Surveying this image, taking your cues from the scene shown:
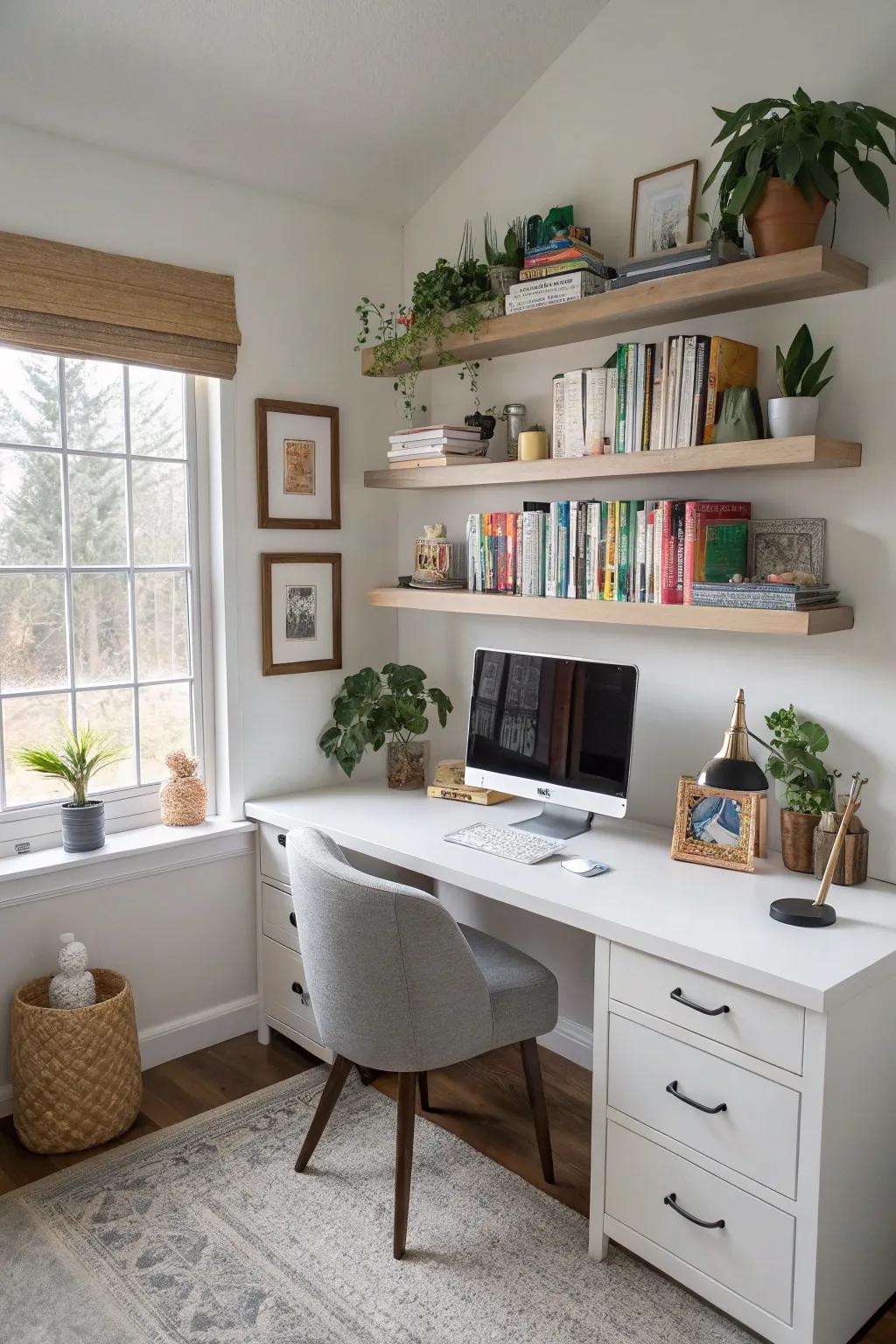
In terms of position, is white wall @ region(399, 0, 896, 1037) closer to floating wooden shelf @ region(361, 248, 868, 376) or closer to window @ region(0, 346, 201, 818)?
floating wooden shelf @ region(361, 248, 868, 376)

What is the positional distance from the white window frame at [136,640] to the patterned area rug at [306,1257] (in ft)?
2.69

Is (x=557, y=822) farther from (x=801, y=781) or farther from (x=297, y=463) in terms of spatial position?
(x=297, y=463)

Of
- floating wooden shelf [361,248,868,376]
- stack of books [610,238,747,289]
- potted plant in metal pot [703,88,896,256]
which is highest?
potted plant in metal pot [703,88,896,256]

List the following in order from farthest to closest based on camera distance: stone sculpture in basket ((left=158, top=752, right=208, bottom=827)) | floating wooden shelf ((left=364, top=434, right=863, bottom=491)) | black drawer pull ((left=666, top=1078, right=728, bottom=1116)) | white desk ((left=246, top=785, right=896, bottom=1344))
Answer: stone sculpture in basket ((left=158, top=752, right=208, bottom=827)) < floating wooden shelf ((left=364, top=434, right=863, bottom=491)) < black drawer pull ((left=666, top=1078, right=728, bottom=1116)) < white desk ((left=246, top=785, right=896, bottom=1344))

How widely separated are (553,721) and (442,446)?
0.84 m

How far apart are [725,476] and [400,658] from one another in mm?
1321

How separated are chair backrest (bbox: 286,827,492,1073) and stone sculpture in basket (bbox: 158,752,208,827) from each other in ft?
2.62

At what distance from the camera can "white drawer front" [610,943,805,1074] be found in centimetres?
167

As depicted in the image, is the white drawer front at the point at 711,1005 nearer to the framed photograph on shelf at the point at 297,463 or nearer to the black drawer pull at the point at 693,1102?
the black drawer pull at the point at 693,1102

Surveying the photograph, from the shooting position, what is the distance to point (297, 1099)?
103 inches

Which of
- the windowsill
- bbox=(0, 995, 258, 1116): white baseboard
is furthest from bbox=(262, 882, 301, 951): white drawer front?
bbox=(0, 995, 258, 1116): white baseboard

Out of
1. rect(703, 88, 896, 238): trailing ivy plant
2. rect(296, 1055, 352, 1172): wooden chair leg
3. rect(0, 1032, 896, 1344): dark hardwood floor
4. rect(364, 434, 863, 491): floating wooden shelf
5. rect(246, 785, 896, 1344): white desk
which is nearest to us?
rect(246, 785, 896, 1344): white desk

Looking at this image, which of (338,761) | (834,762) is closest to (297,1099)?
(338,761)

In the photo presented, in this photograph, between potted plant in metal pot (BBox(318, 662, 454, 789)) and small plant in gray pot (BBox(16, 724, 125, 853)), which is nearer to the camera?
small plant in gray pot (BBox(16, 724, 125, 853))
